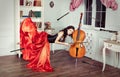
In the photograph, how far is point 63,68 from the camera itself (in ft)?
15.3

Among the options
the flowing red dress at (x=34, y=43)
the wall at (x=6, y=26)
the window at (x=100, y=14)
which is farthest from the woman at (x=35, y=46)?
the window at (x=100, y=14)

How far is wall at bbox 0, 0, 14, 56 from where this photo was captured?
5.66 m

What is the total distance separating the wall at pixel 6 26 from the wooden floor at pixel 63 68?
325mm

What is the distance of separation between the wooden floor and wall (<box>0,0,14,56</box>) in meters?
0.33

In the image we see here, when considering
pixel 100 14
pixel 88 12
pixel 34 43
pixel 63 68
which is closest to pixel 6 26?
pixel 34 43

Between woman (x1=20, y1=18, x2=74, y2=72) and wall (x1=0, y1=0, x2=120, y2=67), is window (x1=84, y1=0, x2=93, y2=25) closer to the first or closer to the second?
wall (x1=0, y1=0, x2=120, y2=67)

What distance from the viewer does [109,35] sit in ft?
16.1

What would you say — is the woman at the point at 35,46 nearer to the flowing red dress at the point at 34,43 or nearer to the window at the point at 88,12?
the flowing red dress at the point at 34,43

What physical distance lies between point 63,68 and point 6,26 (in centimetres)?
226

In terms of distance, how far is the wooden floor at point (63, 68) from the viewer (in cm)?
421

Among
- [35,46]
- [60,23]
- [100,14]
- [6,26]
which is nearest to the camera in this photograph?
[35,46]

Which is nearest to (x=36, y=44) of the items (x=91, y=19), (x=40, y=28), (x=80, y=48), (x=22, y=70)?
(x=22, y=70)

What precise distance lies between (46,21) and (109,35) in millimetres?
2286

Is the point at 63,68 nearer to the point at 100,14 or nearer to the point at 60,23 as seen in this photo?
the point at 100,14
